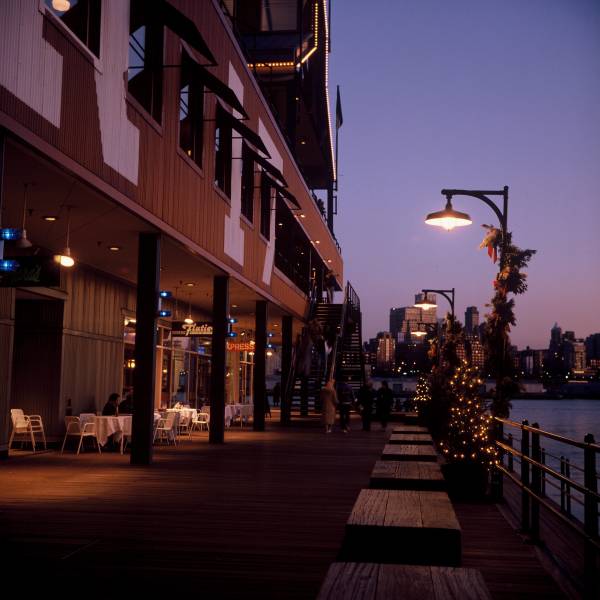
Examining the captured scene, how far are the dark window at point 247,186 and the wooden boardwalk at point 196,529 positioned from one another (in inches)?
363

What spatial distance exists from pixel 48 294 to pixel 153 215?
517 cm

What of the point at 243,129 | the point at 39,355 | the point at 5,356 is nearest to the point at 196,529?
the point at 5,356

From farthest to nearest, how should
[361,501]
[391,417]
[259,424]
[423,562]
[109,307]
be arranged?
[391,417] → [259,424] → [109,307] → [361,501] → [423,562]

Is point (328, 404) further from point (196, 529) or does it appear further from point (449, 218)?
point (196, 529)

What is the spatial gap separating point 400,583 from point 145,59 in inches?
479

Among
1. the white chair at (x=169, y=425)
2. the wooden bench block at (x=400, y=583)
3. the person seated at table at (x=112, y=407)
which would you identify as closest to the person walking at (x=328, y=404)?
the white chair at (x=169, y=425)

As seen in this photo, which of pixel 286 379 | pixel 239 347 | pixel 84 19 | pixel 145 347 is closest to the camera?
pixel 84 19

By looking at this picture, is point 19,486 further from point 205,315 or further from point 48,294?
point 205,315

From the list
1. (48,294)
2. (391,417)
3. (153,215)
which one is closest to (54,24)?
(153,215)

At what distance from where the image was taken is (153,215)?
46.3 ft

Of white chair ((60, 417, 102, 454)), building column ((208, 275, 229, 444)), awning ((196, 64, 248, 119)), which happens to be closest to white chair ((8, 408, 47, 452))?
white chair ((60, 417, 102, 454))

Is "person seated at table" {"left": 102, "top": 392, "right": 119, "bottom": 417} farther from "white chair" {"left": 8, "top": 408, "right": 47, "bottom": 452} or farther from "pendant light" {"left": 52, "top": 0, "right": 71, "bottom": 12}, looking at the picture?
"pendant light" {"left": 52, "top": 0, "right": 71, "bottom": 12}

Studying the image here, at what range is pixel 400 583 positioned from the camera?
11.7 feet

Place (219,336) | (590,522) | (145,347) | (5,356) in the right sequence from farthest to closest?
(219,336) < (5,356) < (145,347) < (590,522)
